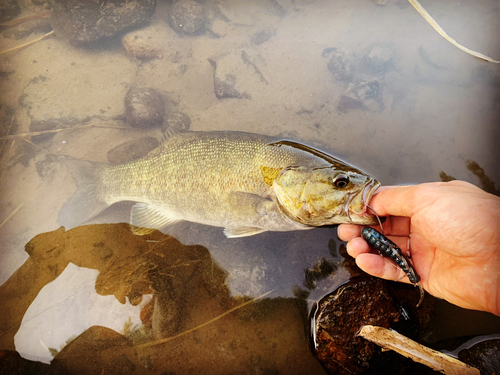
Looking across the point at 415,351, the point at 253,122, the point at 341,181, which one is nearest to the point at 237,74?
the point at 253,122

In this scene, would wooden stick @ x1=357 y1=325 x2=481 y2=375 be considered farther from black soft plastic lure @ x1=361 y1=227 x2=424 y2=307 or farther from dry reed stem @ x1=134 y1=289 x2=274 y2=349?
dry reed stem @ x1=134 y1=289 x2=274 y2=349

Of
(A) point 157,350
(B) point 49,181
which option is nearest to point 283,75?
(B) point 49,181

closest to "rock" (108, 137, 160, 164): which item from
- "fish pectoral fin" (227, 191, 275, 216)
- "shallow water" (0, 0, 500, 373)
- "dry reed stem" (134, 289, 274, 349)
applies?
"shallow water" (0, 0, 500, 373)

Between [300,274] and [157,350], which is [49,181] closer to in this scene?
[157,350]

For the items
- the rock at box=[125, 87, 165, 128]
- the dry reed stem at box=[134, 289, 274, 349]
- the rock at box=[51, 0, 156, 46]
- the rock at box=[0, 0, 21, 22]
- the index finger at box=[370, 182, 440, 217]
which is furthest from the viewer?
the rock at box=[0, 0, 21, 22]

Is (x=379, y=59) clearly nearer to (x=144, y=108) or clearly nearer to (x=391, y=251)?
(x=391, y=251)
